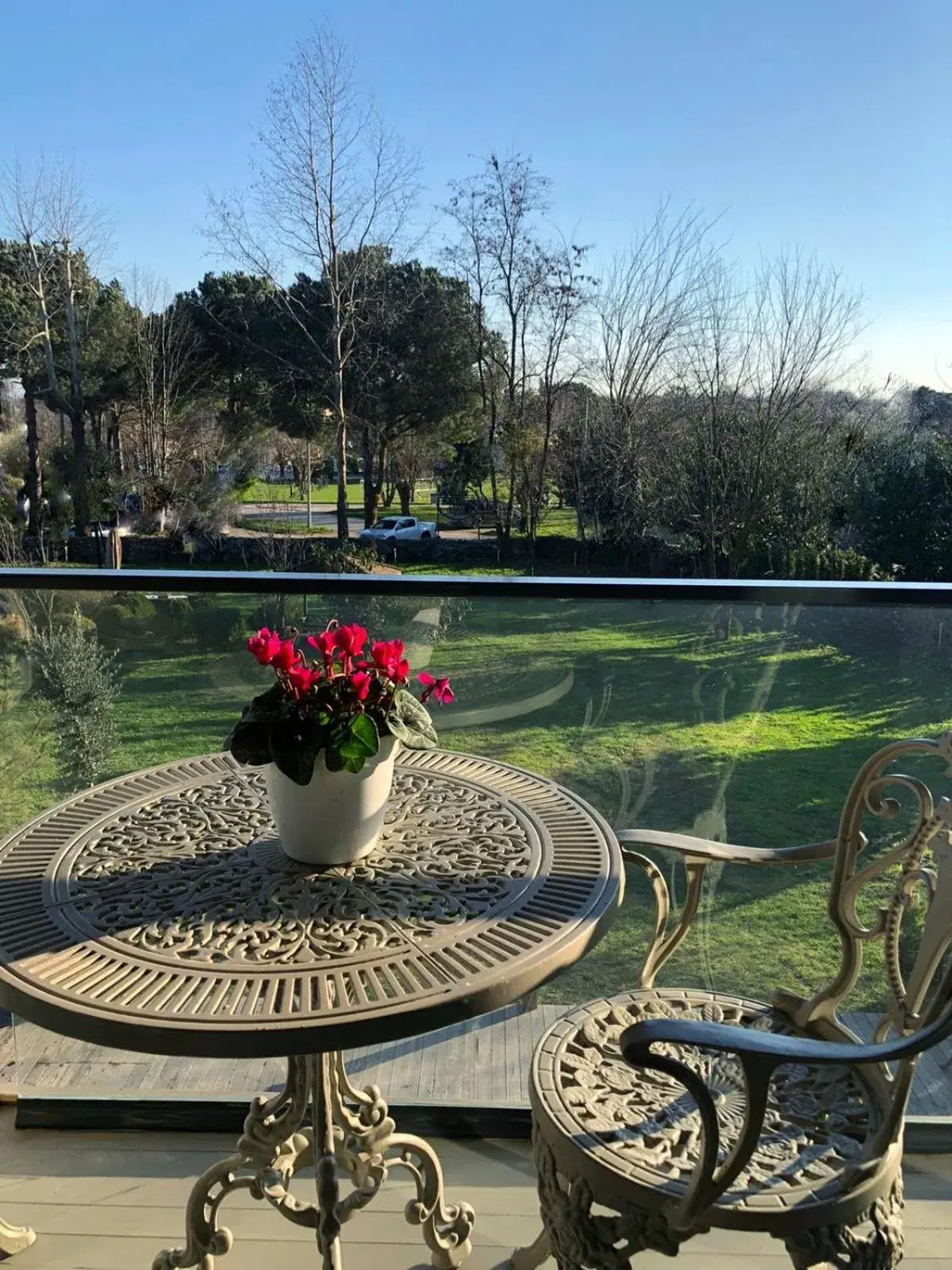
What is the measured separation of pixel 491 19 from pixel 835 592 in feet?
46.7

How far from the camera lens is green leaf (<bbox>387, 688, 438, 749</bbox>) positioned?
1.16m

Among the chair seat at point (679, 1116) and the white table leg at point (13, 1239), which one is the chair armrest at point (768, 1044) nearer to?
the chair seat at point (679, 1116)

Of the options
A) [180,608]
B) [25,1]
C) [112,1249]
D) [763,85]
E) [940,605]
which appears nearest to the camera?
[112,1249]

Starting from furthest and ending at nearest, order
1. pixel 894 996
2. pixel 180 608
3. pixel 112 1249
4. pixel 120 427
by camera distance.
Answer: pixel 120 427 < pixel 180 608 < pixel 112 1249 < pixel 894 996

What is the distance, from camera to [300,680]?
114cm

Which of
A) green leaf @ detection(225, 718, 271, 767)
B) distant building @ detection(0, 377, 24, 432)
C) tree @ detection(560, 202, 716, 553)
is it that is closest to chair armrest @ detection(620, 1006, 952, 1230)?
green leaf @ detection(225, 718, 271, 767)

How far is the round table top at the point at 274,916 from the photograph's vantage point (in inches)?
35.4

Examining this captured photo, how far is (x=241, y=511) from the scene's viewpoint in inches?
706

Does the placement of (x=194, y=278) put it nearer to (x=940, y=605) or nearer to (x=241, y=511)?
(x=241, y=511)

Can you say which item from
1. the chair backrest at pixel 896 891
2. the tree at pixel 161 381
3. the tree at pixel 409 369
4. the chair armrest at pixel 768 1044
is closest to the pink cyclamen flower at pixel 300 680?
the chair armrest at pixel 768 1044

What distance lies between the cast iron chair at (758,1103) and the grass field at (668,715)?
469 mm

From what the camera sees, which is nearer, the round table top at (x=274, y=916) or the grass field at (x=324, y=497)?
the round table top at (x=274, y=916)

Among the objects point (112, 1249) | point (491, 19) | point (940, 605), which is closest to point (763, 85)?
point (491, 19)

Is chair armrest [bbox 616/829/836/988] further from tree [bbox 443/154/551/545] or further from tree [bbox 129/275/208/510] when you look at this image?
tree [bbox 129/275/208/510]
